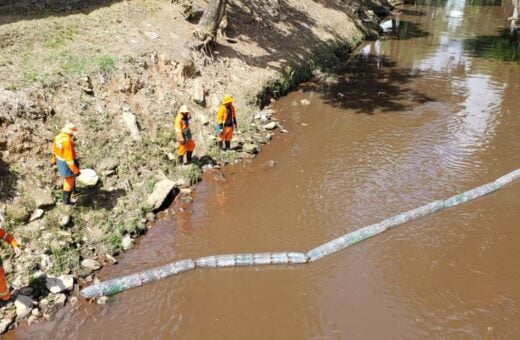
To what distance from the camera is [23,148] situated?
9.19 m

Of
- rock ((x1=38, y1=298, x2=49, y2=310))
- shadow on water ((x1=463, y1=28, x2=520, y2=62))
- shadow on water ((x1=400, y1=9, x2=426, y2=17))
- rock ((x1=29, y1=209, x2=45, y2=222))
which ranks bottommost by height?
rock ((x1=38, y1=298, x2=49, y2=310))

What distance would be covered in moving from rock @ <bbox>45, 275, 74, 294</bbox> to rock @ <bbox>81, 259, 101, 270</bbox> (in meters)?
0.38

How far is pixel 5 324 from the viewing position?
6.82 m

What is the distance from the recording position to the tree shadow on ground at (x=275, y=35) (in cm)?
1727

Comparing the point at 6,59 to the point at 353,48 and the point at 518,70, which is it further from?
the point at 518,70

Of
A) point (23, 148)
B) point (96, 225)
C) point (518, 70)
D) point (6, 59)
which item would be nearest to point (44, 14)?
point (6, 59)

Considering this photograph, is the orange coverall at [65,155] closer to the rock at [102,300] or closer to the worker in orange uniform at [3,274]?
the worker in orange uniform at [3,274]

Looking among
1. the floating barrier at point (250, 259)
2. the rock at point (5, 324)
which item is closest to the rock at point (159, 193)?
the floating barrier at point (250, 259)

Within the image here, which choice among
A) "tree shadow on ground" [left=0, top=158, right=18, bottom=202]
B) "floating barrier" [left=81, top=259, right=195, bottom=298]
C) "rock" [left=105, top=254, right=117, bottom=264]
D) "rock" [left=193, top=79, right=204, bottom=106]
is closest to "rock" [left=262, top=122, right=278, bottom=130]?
"rock" [left=193, top=79, right=204, bottom=106]

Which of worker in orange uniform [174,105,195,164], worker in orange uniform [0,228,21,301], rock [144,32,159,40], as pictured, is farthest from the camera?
rock [144,32,159,40]

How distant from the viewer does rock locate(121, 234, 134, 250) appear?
8.79 m

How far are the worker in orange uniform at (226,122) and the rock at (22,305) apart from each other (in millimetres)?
6374

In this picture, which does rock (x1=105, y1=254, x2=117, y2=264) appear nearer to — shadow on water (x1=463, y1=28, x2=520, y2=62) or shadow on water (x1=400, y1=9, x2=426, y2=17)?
shadow on water (x1=463, y1=28, x2=520, y2=62)

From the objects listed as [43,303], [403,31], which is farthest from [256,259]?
[403,31]
